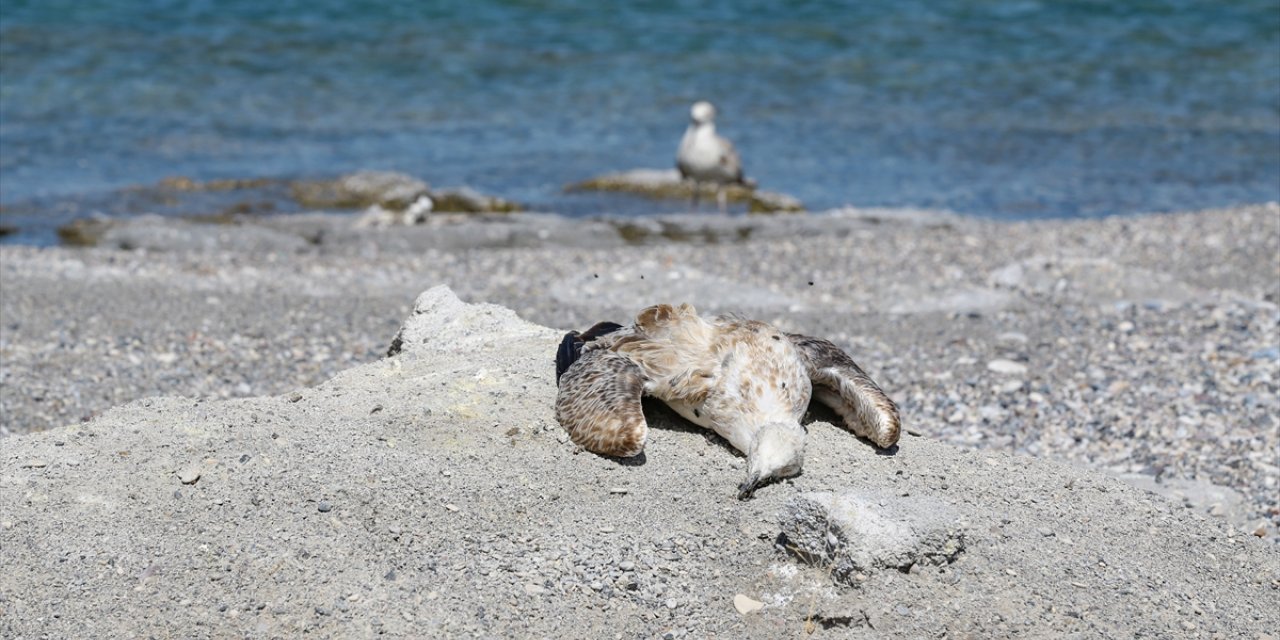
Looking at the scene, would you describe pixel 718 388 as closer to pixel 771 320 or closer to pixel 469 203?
pixel 771 320

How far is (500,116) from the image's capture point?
2036 centimetres

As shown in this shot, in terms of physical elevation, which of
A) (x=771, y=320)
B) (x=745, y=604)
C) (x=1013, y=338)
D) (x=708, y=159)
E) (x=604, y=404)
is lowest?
(x=708, y=159)

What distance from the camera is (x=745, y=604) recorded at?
411 cm

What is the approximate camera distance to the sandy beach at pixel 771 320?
509 centimetres

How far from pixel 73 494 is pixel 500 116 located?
16.2m

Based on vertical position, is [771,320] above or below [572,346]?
below

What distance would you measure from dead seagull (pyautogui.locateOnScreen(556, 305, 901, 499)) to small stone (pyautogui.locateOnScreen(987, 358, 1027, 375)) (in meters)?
3.32

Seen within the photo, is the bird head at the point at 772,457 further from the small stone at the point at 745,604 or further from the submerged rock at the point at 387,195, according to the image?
the submerged rock at the point at 387,195

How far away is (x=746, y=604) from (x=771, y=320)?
6.09 metres

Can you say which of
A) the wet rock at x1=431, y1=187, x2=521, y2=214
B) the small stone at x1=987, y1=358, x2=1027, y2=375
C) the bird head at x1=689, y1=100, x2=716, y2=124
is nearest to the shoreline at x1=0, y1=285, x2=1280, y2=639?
the small stone at x1=987, y1=358, x2=1027, y2=375

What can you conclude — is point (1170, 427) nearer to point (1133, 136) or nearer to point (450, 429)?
point (450, 429)

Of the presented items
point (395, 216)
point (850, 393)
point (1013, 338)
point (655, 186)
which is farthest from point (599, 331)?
point (655, 186)

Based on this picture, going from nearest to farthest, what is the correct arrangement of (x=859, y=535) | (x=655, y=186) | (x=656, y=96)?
(x=859, y=535) < (x=655, y=186) < (x=656, y=96)

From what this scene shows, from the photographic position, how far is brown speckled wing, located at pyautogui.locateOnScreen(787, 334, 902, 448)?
4.85 metres
